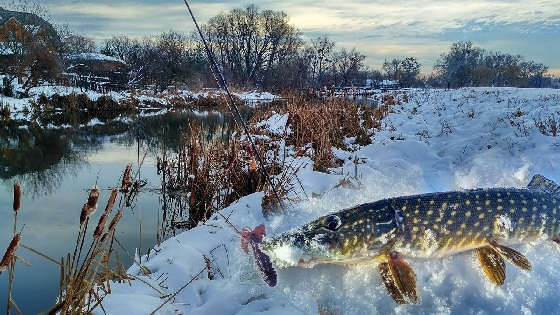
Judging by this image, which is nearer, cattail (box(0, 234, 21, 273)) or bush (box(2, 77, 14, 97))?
cattail (box(0, 234, 21, 273))

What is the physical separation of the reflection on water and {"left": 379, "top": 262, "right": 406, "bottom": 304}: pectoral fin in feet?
5.47

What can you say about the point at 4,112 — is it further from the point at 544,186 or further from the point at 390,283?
the point at 544,186

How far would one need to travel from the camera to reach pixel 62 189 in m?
8.27

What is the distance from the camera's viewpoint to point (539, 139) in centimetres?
682

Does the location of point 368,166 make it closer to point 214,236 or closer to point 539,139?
point 539,139

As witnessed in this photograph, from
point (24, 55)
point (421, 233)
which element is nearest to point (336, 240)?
point (421, 233)

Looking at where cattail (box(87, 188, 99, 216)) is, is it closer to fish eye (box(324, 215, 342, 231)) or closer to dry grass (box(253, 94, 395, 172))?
fish eye (box(324, 215, 342, 231))

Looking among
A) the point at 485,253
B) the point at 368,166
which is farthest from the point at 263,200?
the point at 368,166

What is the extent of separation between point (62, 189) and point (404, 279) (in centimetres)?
777

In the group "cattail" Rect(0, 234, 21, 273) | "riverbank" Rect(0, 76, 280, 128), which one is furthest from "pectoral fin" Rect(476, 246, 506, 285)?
"riverbank" Rect(0, 76, 280, 128)

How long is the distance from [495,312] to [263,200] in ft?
7.60

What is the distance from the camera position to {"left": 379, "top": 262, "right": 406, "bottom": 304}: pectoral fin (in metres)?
2.35

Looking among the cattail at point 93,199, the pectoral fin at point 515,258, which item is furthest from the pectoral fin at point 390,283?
the cattail at point 93,199

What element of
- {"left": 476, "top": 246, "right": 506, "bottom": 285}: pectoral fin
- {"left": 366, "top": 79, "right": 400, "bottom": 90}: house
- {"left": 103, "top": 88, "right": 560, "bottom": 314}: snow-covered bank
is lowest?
{"left": 103, "top": 88, "right": 560, "bottom": 314}: snow-covered bank
